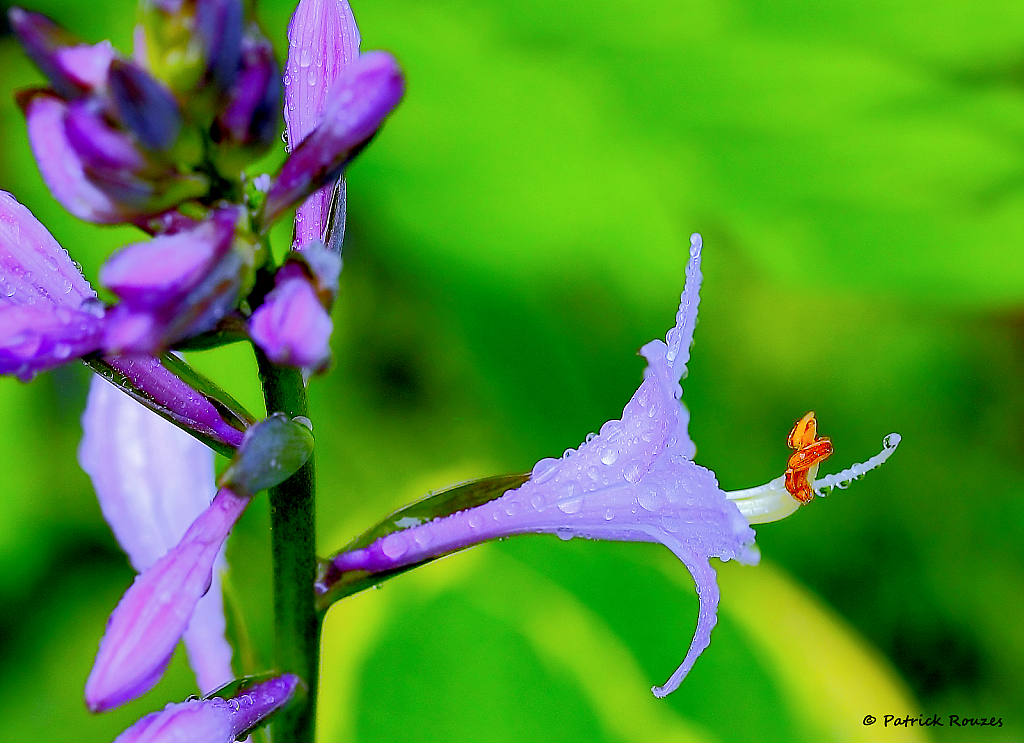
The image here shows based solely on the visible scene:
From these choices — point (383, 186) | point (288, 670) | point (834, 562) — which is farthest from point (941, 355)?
point (288, 670)

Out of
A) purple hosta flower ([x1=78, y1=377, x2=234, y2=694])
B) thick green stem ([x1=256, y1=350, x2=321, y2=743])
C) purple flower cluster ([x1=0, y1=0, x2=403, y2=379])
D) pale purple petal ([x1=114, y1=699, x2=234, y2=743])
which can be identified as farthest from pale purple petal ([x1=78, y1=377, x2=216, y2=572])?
purple flower cluster ([x1=0, y1=0, x2=403, y2=379])

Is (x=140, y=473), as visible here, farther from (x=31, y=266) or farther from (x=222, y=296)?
(x=222, y=296)

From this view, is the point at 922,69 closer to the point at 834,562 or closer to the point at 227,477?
the point at 834,562

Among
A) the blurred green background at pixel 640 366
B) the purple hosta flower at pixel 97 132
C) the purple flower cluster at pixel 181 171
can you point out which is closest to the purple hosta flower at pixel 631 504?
the purple flower cluster at pixel 181 171

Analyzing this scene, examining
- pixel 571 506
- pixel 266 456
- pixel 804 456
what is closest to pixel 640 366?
pixel 804 456

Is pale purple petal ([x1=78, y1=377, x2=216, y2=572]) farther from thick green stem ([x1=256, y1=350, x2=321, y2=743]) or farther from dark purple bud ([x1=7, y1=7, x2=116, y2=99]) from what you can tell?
dark purple bud ([x1=7, y1=7, x2=116, y2=99])
